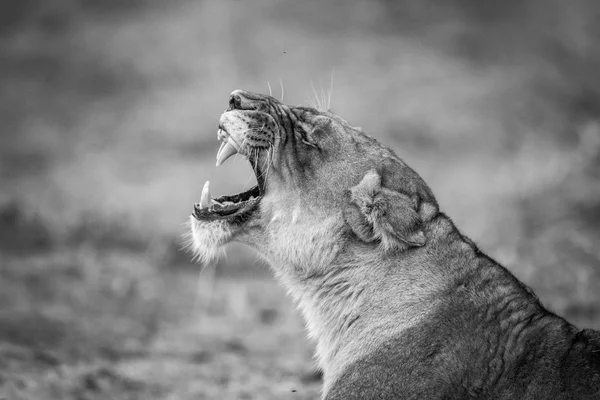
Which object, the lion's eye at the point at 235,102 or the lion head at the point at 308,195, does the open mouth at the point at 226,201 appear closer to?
the lion head at the point at 308,195

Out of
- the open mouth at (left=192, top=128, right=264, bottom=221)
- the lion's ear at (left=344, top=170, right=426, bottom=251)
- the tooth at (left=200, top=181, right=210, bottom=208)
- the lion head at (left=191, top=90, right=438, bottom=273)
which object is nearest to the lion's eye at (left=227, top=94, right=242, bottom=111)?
the lion head at (left=191, top=90, right=438, bottom=273)

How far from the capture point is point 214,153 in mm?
14539

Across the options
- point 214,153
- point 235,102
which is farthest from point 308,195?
point 214,153

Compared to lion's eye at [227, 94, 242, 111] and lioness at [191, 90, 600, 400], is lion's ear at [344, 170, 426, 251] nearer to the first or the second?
lioness at [191, 90, 600, 400]

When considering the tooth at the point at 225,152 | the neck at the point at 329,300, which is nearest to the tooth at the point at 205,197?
the tooth at the point at 225,152

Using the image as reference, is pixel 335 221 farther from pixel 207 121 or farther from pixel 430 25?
pixel 430 25

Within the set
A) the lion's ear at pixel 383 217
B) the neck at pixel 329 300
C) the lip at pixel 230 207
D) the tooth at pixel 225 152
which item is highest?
the tooth at pixel 225 152

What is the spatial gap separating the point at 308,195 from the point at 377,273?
0.55m

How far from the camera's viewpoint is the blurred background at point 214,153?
7.11 m

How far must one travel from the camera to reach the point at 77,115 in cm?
1625

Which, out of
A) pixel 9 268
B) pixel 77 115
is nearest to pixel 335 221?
pixel 9 268

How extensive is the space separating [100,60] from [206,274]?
29.9ft

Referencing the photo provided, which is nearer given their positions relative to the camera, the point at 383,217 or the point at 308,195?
the point at 383,217

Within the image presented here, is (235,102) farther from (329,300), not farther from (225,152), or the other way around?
(329,300)
